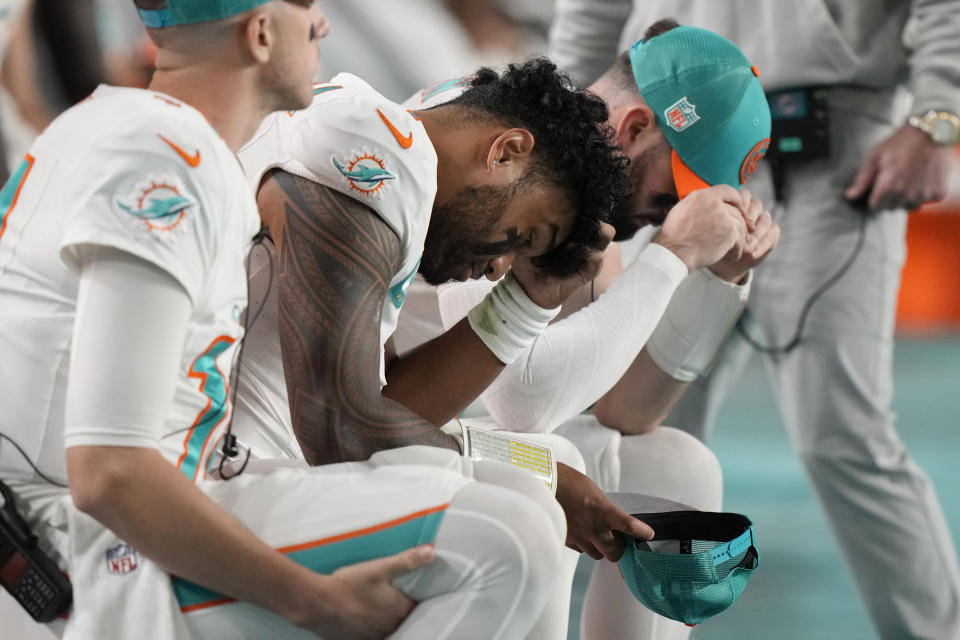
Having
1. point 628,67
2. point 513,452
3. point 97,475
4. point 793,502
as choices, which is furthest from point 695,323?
point 793,502

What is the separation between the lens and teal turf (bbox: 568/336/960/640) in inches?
113

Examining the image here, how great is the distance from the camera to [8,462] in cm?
130

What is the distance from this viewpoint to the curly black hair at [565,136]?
1776 mm

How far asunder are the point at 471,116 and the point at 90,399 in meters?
0.86

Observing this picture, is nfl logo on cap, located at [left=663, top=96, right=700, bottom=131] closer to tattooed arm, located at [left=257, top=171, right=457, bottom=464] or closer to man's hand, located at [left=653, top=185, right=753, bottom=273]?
man's hand, located at [left=653, top=185, right=753, bottom=273]

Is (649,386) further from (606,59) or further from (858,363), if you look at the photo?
(606,59)

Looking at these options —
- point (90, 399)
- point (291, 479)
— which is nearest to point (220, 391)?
point (291, 479)

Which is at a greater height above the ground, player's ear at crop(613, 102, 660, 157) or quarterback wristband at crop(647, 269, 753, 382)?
player's ear at crop(613, 102, 660, 157)

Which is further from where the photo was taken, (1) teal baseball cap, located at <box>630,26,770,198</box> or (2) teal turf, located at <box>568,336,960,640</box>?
(2) teal turf, located at <box>568,336,960,640</box>

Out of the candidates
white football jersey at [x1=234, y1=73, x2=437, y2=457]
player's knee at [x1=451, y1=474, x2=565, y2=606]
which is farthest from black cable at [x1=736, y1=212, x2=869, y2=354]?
player's knee at [x1=451, y1=474, x2=565, y2=606]

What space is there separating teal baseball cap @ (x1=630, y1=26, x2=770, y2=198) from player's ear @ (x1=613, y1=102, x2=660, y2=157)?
0.02m

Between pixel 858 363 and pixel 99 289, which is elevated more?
pixel 99 289

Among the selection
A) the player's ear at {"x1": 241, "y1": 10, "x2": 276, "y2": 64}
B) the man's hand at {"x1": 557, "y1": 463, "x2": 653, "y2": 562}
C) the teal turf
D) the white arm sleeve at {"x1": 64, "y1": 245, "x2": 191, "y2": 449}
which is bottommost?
the teal turf

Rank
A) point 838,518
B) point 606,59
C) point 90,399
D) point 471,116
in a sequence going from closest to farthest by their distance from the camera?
point 90,399
point 471,116
point 838,518
point 606,59
